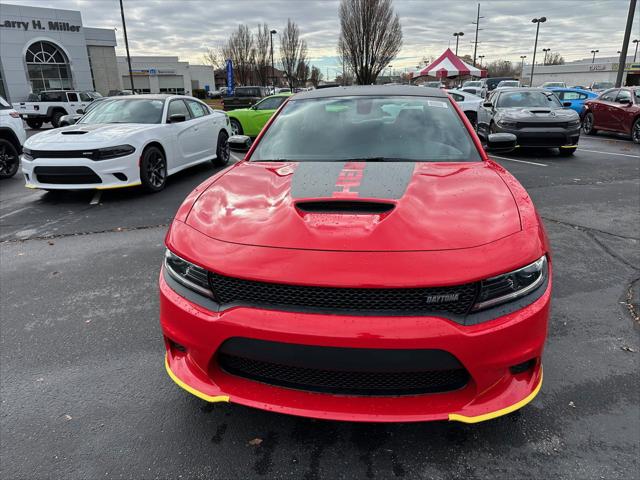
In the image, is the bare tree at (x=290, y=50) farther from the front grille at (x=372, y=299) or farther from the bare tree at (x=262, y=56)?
the front grille at (x=372, y=299)

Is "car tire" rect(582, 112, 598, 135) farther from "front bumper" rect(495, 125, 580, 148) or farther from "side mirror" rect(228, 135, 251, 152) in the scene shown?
"side mirror" rect(228, 135, 251, 152)

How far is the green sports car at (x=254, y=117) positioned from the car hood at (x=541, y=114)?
650cm

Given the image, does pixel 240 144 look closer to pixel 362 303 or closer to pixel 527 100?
pixel 362 303

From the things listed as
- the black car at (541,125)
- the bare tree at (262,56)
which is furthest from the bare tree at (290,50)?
the black car at (541,125)

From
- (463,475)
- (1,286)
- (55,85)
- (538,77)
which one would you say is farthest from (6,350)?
(538,77)

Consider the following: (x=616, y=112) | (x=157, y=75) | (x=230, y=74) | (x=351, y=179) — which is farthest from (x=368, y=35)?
(x=157, y=75)

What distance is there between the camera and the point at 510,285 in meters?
1.86

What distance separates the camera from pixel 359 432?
2.21 meters

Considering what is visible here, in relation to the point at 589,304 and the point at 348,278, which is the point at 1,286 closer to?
the point at 348,278

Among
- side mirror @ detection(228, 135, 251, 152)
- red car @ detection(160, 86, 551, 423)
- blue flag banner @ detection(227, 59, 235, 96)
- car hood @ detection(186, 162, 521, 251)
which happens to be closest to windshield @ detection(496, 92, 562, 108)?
side mirror @ detection(228, 135, 251, 152)

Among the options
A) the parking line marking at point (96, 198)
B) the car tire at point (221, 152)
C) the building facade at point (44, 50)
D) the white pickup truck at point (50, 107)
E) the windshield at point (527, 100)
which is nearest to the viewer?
the parking line marking at point (96, 198)

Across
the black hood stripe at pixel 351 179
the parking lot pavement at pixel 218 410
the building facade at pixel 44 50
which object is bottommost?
the parking lot pavement at pixel 218 410

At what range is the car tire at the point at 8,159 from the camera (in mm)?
8836

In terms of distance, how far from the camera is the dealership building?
1379 inches
